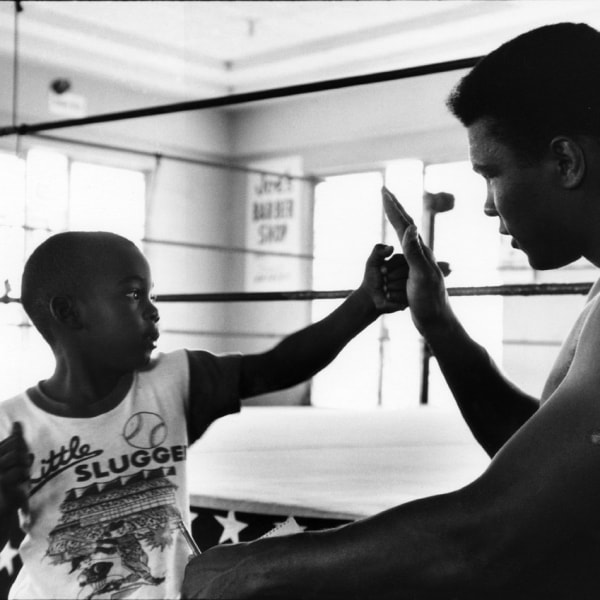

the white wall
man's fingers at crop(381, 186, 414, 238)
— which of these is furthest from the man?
the white wall

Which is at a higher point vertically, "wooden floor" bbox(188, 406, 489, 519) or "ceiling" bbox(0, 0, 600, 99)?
"ceiling" bbox(0, 0, 600, 99)

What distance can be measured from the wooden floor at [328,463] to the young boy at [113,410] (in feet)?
1.18

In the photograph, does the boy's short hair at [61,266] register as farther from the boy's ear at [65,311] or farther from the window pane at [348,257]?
the window pane at [348,257]

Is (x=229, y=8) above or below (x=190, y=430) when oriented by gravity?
above

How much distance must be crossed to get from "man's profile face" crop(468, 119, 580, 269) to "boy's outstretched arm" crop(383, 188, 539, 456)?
0.21 metres

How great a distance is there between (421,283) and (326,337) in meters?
0.11

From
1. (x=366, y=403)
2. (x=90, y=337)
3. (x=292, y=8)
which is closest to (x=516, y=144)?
(x=90, y=337)

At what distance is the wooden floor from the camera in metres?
1.29

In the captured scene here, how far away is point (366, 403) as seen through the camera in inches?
190

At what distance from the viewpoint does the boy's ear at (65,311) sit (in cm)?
85

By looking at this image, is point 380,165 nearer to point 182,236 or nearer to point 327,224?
point 327,224

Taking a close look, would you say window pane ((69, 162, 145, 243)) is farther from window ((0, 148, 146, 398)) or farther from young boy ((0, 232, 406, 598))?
young boy ((0, 232, 406, 598))

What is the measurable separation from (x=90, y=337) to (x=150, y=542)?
18cm

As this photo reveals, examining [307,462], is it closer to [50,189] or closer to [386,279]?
[386,279]
